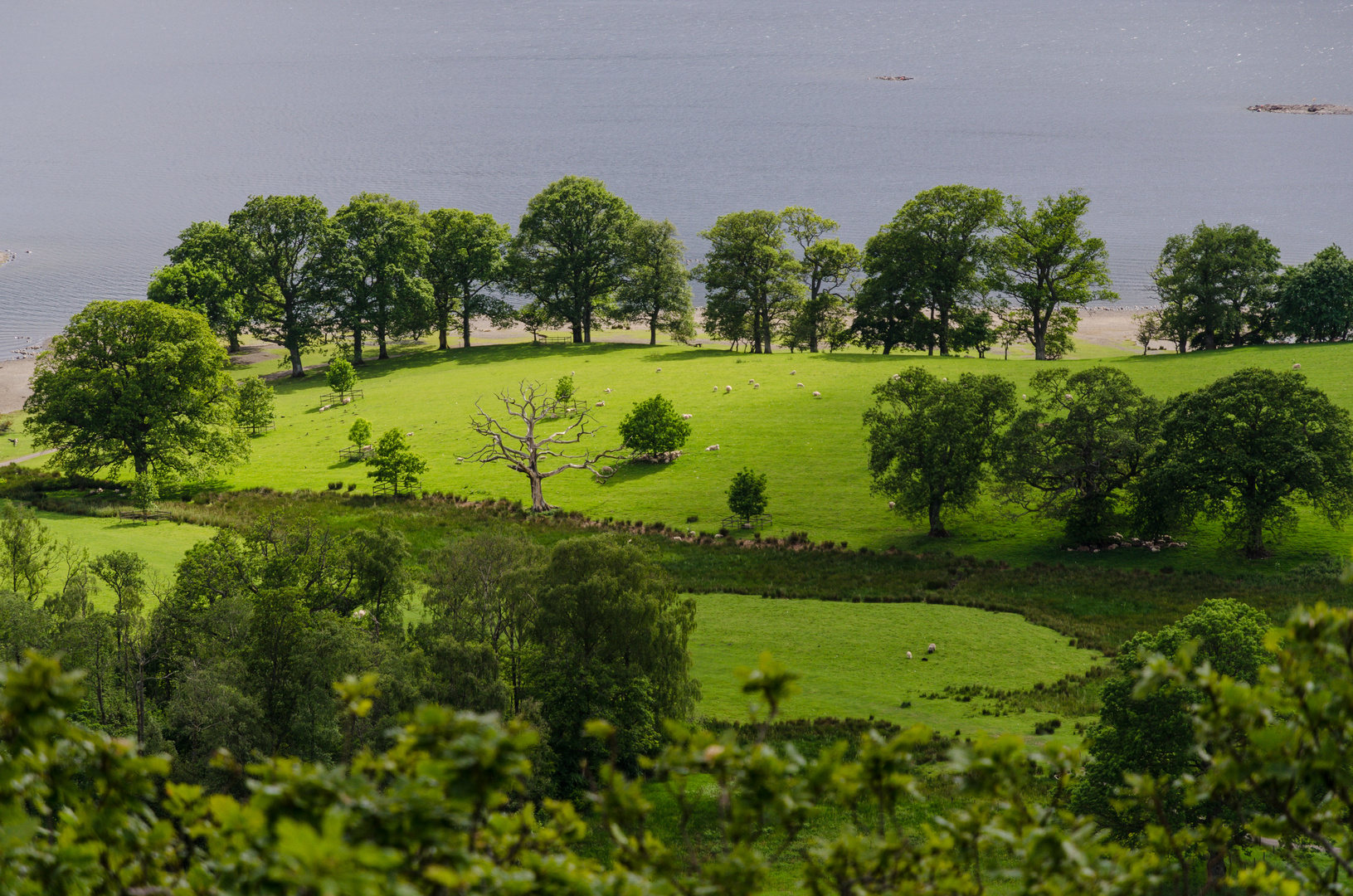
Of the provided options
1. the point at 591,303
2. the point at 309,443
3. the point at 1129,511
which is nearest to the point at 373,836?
the point at 1129,511

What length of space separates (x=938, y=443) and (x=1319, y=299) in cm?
4308

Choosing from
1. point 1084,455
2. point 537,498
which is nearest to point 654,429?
point 537,498

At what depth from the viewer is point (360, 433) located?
56.9 metres

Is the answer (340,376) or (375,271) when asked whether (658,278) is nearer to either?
(375,271)

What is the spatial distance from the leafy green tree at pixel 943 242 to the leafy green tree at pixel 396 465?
1661 inches

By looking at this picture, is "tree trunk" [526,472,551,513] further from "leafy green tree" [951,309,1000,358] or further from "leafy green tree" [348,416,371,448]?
"leafy green tree" [951,309,1000,358]

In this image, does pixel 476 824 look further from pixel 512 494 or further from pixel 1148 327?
pixel 1148 327

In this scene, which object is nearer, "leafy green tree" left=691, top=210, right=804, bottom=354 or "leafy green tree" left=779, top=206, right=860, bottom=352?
"leafy green tree" left=691, top=210, right=804, bottom=354

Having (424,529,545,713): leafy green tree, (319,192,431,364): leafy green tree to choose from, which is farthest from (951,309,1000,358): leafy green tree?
(424,529,545,713): leafy green tree

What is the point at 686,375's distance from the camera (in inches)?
2739

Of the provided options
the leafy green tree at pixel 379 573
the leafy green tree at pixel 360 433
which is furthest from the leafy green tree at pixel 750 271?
the leafy green tree at pixel 379 573

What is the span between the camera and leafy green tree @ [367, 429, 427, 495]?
5116cm

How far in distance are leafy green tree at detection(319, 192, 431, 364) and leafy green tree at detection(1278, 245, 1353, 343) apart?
65.5m

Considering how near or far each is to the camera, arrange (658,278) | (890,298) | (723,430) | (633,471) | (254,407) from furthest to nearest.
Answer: (658,278) < (890,298) < (254,407) < (723,430) < (633,471)
